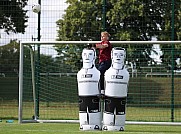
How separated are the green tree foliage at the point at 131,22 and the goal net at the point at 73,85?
29 centimetres

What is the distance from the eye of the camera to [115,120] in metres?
11.5

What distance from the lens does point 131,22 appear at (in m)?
26.6

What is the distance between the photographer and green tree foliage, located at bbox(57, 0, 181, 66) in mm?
18703

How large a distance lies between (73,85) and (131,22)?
10.4 m

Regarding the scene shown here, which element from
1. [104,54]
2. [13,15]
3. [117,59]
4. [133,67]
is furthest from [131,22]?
[117,59]

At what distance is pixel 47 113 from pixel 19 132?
5.78 meters

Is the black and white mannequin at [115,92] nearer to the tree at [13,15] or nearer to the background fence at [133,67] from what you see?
the background fence at [133,67]

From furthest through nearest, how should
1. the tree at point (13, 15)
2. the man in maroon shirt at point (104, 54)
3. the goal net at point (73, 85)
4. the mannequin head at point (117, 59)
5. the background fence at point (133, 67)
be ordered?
the tree at point (13, 15)
the background fence at point (133, 67)
the goal net at point (73, 85)
the man in maroon shirt at point (104, 54)
the mannequin head at point (117, 59)

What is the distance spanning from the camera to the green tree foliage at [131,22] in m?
18.7

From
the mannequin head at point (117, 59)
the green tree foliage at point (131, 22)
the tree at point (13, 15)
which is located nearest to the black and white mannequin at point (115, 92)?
the mannequin head at point (117, 59)

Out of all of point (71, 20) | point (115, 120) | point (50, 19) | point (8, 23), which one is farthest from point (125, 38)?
point (115, 120)

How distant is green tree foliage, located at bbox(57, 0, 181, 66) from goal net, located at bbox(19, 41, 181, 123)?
0.96 ft

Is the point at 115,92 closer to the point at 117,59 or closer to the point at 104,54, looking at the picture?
the point at 117,59

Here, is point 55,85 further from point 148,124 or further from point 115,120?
point 115,120
